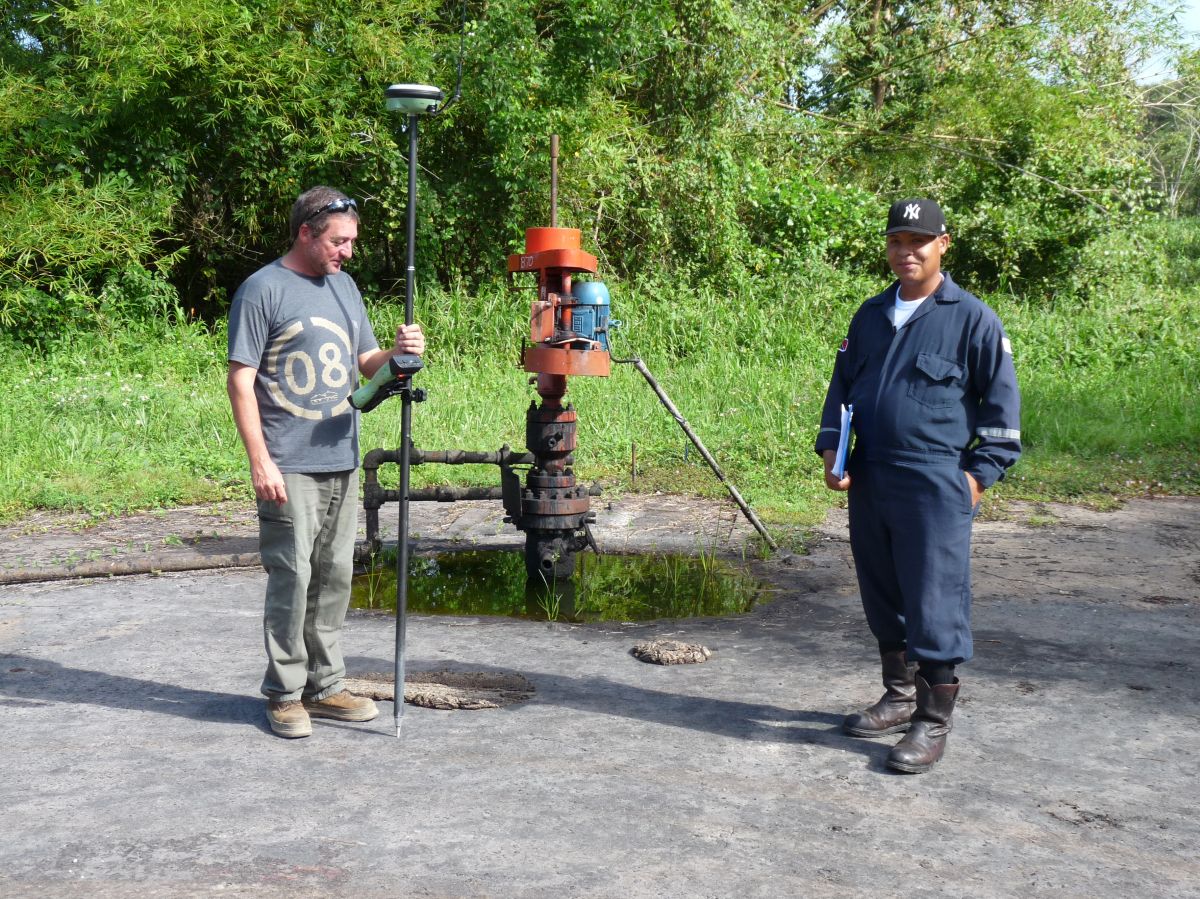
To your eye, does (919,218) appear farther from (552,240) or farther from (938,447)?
(552,240)

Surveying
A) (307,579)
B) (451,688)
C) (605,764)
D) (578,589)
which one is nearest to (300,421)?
(307,579)

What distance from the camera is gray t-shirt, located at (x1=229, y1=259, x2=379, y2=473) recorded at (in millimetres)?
4090

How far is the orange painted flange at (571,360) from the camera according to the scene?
6016 millimetres

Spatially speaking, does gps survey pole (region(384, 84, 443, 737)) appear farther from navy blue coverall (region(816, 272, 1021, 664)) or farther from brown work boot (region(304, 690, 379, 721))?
navy blue coverall (region(816, 272, 1021, 664))

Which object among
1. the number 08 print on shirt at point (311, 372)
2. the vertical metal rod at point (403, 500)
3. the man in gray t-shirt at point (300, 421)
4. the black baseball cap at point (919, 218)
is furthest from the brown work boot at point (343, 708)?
the black baseball cap at point (919, 218)

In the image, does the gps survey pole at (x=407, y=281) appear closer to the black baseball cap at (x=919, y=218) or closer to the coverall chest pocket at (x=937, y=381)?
the black baseball cap at (x=919, y=218)

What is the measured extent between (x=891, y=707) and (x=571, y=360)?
98.7 inches

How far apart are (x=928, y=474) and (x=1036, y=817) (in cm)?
112

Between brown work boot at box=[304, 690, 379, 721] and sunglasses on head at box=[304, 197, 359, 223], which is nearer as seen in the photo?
sunglasses on head at box=[304, 197, 359, 223]

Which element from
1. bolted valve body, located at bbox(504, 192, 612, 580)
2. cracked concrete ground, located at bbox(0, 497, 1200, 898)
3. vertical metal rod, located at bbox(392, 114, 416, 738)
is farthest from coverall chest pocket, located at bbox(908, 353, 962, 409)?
bolted valve body, located at bbox(504, 192, 612, 580)

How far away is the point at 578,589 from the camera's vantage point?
6.49m

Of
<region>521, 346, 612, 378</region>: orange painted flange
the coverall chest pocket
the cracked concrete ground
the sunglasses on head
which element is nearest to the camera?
the cracked concrete ground

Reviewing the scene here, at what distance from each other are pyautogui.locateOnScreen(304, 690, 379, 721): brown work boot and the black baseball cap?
2.49 meters

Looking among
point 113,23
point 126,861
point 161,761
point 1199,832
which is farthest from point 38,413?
point 1199,832
